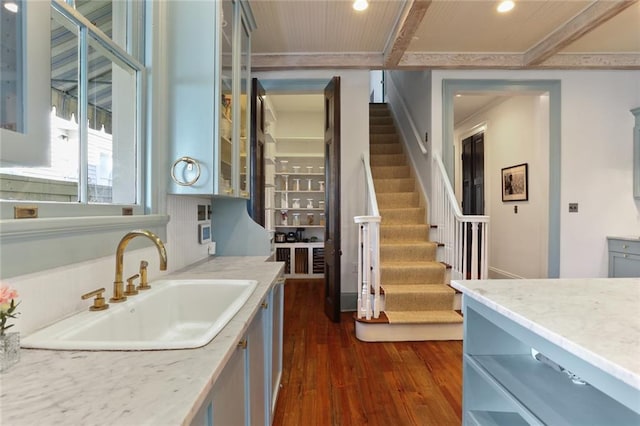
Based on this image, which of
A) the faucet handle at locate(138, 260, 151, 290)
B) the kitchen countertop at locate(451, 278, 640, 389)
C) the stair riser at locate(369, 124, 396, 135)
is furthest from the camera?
the stair riser at locate(369, 124, 396, 135)

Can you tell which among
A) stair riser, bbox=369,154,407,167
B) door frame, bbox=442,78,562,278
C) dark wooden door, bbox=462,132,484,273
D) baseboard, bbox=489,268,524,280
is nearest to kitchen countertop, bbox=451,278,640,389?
door frame, bbox=442,78,562,278

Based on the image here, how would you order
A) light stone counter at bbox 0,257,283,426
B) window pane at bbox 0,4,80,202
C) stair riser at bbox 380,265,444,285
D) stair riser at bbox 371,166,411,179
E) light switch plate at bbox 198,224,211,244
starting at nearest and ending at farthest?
light stone counter at bbox 0,257,283,426 < window pane at bbox 0,4,80,202 < light switch plate at bbox 198,224,211,244 < stair riser at bbox 380,265,444,285 < stair riser at bbox 371,166,411,179

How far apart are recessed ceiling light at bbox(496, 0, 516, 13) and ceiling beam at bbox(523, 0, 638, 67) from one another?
0.67m

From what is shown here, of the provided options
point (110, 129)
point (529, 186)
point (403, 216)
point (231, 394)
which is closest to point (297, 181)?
point (403, 216)

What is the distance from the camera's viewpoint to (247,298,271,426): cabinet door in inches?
44.4

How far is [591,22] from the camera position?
2654 mm

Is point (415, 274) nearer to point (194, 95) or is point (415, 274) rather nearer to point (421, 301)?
point (421, 301)

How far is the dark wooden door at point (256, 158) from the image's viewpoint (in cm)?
301

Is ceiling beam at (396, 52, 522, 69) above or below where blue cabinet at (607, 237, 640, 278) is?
above

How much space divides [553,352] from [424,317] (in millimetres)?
2074

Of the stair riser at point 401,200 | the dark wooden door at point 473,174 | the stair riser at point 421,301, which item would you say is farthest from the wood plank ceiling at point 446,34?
the stair riser at point 421,301

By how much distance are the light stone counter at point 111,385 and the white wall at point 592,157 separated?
3623 millimetres

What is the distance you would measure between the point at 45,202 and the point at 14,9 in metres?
0.51

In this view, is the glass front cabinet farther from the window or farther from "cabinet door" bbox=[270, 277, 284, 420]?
"cabinet door" bbox=[270, 277, 284, 420]
